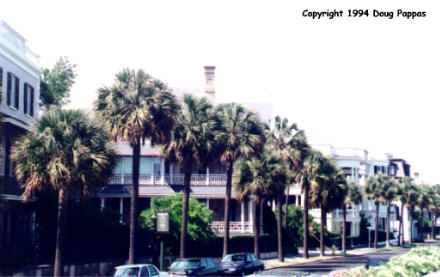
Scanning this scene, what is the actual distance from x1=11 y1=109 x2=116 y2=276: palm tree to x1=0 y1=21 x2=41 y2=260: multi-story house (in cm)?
426

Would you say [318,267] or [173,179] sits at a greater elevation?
[173,179]

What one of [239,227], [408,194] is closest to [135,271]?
[239,227]

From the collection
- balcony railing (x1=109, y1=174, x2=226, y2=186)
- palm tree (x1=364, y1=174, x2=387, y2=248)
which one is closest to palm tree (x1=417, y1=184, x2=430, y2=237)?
palm tree (x1=364, y1=174, x2=387, y2=248)

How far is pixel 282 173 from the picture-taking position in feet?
163

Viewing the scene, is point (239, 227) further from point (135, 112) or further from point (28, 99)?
point (135, 112)

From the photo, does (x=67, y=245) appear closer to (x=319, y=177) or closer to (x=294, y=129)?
(x=294, y=129)

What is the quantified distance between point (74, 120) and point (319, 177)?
35.6 m

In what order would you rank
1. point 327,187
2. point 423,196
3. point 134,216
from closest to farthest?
point 134,216
point 327,187
point 423,196

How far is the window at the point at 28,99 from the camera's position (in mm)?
39159

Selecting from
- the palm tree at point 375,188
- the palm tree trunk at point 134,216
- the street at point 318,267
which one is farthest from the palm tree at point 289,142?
the palm tree at point 375,188

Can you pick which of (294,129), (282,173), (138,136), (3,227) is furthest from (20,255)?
(294,129)

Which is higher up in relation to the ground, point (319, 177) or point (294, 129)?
point (294, 129)

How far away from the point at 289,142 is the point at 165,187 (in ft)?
42.6

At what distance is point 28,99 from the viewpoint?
131 ft
